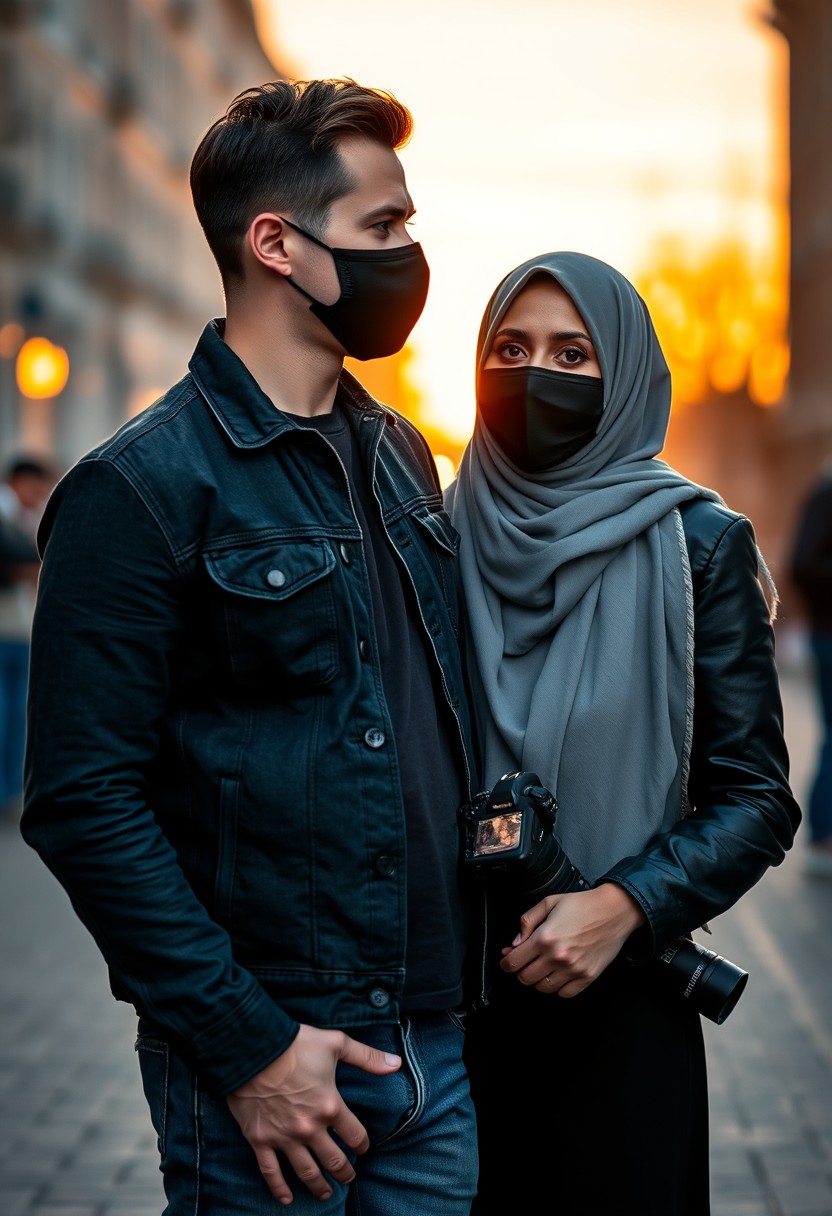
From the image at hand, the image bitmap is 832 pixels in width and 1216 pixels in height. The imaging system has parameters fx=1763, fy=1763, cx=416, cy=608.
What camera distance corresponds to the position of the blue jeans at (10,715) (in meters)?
11.3

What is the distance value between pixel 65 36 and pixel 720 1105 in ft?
99.5

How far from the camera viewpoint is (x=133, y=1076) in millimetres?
5676

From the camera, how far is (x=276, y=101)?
2.53 m

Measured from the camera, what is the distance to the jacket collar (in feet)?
8.04

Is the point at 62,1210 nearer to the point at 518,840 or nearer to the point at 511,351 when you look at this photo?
the point at 518,840

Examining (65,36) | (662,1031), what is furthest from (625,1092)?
(65,36)

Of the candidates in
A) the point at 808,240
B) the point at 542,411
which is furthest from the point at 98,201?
the point at 542,411

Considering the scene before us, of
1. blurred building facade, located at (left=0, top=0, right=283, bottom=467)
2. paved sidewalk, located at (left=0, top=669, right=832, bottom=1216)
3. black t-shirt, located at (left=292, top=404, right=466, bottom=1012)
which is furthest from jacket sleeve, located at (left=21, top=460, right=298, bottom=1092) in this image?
blurred building facade, located at (left=0, top=0, right=283, bottom=467)

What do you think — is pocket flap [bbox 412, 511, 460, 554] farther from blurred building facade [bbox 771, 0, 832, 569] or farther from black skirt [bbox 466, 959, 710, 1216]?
blurred building facade [bbox 771, 0, 832, 569]

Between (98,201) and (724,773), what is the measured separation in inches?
1395

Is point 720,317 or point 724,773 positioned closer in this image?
point 724,773

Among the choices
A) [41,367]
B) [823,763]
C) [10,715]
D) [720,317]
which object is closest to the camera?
[823,763]

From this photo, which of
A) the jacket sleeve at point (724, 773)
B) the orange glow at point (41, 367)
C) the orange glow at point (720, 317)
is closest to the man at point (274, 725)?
the jacket sleeve at point (724, 773)

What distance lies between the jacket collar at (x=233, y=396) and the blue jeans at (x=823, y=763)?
22.9 ft
